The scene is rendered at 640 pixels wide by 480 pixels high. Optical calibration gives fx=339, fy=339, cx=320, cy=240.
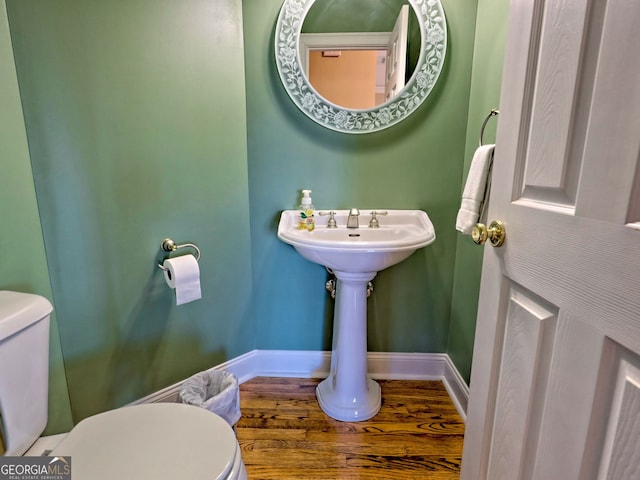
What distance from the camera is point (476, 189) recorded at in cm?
100

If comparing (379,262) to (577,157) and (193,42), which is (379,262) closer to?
(577,157)

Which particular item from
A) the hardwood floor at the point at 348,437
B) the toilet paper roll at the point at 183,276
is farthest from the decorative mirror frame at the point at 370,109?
the hardwood floor at the point at 348,437

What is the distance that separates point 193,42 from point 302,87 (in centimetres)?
47

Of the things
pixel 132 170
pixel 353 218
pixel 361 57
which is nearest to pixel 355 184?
pixel 353 218

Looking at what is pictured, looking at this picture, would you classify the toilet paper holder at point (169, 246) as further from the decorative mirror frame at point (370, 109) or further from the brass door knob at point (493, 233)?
the brass door knob at point (493, 233)

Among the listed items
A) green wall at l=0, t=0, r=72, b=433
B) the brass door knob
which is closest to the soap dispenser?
the brass door knob

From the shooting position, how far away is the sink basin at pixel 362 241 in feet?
4.07

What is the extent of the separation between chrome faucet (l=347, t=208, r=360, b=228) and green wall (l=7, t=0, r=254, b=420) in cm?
49

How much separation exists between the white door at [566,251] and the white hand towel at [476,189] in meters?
0.18

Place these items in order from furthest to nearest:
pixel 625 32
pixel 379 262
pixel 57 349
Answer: pixel 379 262 < pixel 57 349 < pixel 625 32

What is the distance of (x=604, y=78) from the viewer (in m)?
0.51

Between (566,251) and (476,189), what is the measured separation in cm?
45

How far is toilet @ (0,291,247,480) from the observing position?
29.0 inches

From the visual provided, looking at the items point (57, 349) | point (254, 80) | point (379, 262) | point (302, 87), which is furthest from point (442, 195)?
point (57, 349)
